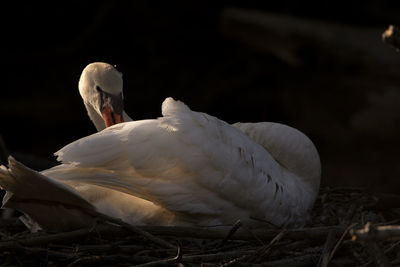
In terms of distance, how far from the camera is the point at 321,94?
39.0 feet

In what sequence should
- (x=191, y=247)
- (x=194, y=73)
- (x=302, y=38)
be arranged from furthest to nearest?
(x=194, y=73)
(x=302, y=38)
(x=191, y=247)

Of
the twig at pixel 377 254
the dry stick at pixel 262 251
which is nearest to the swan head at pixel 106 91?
the dry stick at pixel 262 251

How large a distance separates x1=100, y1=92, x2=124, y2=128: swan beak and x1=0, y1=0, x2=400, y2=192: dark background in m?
5.28

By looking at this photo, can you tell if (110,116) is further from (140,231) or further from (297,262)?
(297,262)

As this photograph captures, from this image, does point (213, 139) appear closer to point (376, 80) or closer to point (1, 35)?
point (376, 80)

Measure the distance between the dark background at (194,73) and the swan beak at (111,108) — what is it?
528 centimetres

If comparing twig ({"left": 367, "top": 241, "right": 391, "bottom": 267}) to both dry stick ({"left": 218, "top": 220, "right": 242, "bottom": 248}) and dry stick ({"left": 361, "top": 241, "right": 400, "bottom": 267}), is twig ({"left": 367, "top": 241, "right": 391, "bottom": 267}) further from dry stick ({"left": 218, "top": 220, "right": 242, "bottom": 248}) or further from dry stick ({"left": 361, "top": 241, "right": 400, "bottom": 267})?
dry stick ({"left": 218, "top": 220, "right": 242, "bottom": 248})

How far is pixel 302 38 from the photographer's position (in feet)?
34.1

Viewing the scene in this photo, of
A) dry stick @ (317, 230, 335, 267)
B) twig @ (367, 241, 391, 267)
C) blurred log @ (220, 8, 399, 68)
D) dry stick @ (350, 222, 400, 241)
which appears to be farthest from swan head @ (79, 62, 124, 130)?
blurred log @ (220, 8, 399, 68)

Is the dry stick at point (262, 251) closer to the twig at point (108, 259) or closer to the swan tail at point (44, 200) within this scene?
the twig at point (108, 259)

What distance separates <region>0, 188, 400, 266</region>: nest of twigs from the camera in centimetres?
452

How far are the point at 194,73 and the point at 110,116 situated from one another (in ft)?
20.1

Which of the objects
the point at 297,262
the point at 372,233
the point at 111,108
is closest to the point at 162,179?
the point at 297,262

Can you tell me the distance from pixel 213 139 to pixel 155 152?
39 centimetres
